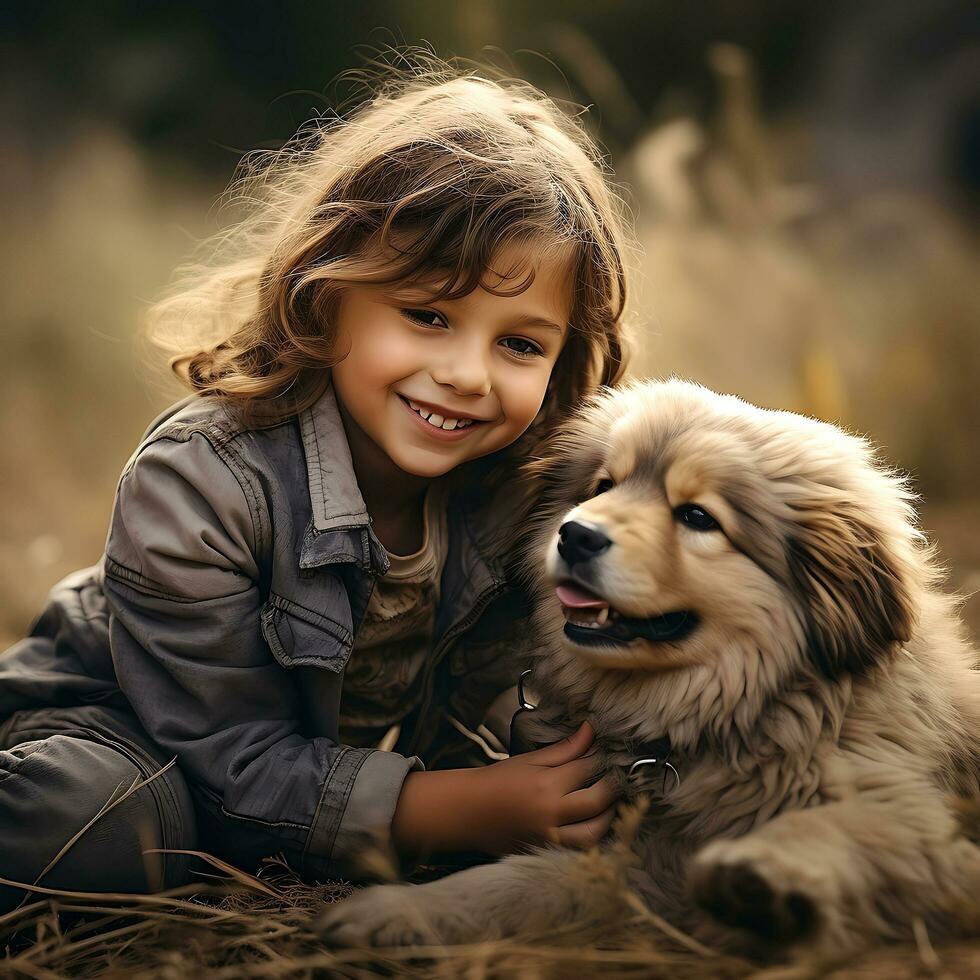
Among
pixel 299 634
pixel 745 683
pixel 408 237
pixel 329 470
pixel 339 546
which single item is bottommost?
pixel 745 683

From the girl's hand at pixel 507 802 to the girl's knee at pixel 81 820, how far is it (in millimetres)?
478

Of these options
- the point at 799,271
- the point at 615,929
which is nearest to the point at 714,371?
the point at 799,271

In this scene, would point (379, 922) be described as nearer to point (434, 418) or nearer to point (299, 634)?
point (299, 634)

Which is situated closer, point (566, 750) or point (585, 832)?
point (585, 832)

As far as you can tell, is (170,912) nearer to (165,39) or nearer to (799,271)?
(799,271)

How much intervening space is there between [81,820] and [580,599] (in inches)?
41.6

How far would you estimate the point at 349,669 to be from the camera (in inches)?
99.9

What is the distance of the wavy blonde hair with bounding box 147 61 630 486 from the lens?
7.47ft

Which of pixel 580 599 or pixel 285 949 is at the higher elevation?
pixel 580 599

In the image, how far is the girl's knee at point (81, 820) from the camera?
200cm

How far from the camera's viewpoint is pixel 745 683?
1.94 m

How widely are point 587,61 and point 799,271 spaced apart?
1.39 m

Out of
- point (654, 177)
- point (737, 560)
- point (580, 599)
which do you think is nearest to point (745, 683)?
point (737, 560)

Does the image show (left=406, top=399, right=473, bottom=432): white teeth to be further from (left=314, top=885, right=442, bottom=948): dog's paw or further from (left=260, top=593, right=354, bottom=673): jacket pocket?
(left=314, top=885, right=442, bottom=948): dog's paw
